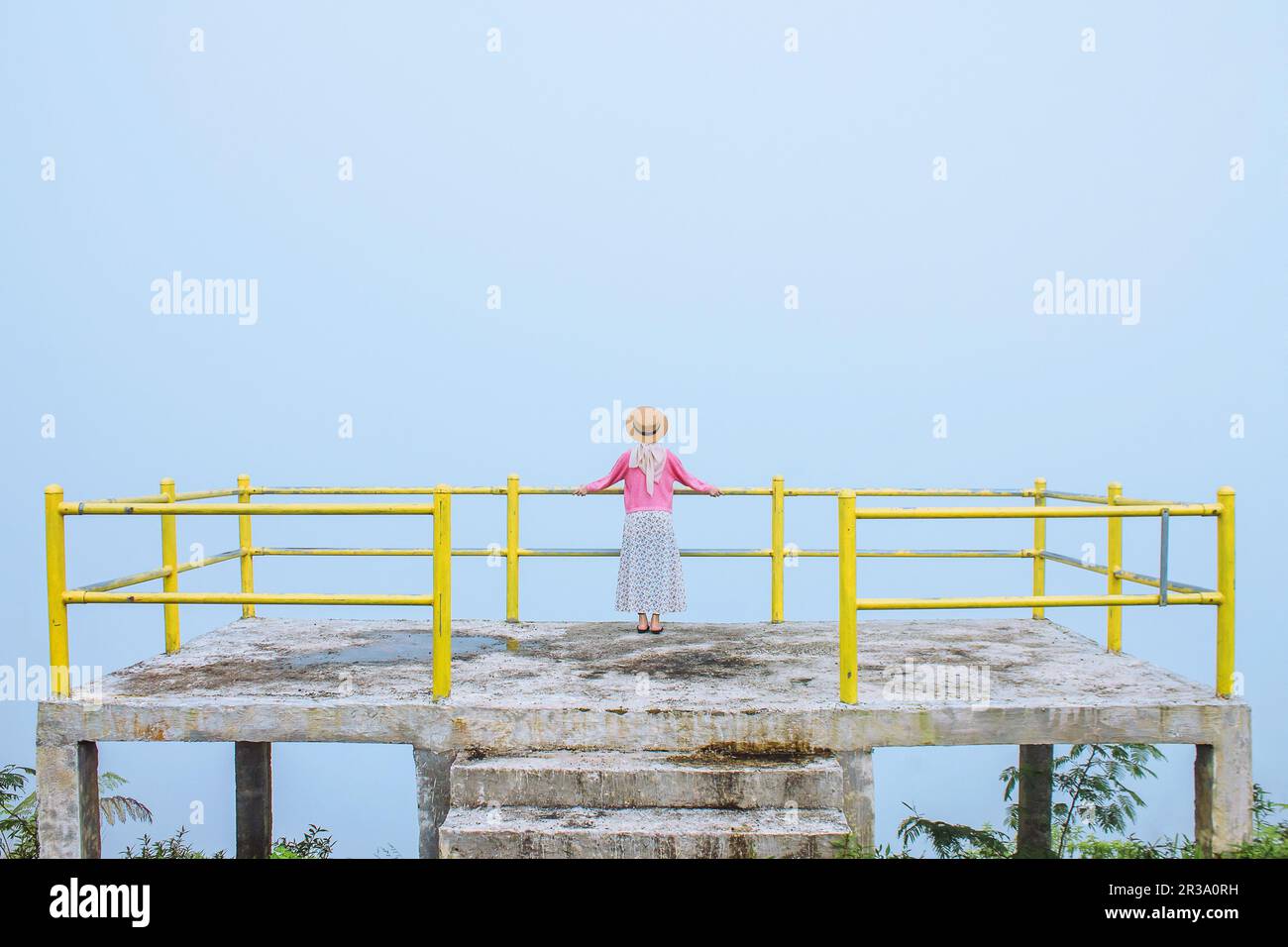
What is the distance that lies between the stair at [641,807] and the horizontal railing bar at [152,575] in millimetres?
2037

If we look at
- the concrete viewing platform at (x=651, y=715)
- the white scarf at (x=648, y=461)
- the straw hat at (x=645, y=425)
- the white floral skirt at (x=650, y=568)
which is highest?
the straw hat at (x=645, y=425)

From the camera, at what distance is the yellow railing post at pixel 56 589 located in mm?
5184

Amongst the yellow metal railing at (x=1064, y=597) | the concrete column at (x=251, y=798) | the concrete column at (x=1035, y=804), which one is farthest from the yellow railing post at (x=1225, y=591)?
the concrete column at (x=251, y=798)

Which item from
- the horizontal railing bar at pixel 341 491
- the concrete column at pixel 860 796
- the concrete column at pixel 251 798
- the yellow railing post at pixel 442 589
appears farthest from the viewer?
the concrete column at pixel 251 798

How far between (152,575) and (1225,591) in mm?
5506

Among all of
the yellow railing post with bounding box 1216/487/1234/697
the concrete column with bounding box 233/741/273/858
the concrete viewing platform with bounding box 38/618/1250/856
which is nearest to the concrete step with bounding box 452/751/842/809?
the concrete viewing platform with bounding box 38/618/1250/856

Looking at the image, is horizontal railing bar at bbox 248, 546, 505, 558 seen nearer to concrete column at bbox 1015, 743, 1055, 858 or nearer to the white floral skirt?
the white floral skirt

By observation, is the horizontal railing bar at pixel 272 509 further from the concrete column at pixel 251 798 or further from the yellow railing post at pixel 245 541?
the concrete column at pixel 251 798

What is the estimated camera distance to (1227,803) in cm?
511

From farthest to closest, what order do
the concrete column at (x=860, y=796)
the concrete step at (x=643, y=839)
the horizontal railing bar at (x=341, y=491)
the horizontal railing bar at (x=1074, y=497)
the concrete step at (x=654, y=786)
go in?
the horizontal railing bar at (x=341, y=491) → the horizontal railing bar at (x=1074, y=497) → the concrete column at (x=860, y=796) → the concrete step at (x=654, y=786) → the concrete step at (x=643, y=839)

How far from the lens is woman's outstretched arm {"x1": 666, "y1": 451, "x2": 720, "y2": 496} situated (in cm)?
720

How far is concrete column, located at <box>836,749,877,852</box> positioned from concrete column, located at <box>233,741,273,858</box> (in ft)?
16.8

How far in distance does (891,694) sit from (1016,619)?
318 cm

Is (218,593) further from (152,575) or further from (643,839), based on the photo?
(643,839)
